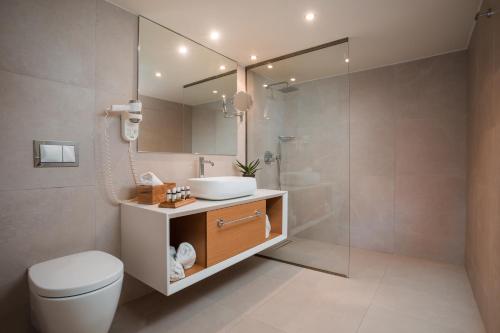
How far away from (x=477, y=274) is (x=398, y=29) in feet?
6.34

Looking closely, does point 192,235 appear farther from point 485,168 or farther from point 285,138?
point 485,168

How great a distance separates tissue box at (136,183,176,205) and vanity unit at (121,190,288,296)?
0.20ft

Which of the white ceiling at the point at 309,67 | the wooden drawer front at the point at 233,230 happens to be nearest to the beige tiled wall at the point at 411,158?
the white ceiling at the point at 309,67

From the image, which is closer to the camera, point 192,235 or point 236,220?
point 192,235

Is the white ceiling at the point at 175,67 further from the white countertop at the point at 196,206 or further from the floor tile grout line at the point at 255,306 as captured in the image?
the floor tile grout line at the point at 255,306

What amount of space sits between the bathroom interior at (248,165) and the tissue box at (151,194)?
14 mm

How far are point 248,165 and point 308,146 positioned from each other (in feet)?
2.18

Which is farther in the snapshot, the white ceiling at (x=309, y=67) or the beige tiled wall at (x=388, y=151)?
the beige tiled wall at (x=388, y=151)

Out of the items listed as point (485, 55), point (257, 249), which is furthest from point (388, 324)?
point (485, 55)

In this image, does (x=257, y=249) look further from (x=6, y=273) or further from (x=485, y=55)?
(x=485, y=55)

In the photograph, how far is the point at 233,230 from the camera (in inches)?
71.1

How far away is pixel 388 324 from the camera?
5.14 feet

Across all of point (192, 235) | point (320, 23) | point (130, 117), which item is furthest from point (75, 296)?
point (320, 23)

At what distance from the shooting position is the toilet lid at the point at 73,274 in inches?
41.8
